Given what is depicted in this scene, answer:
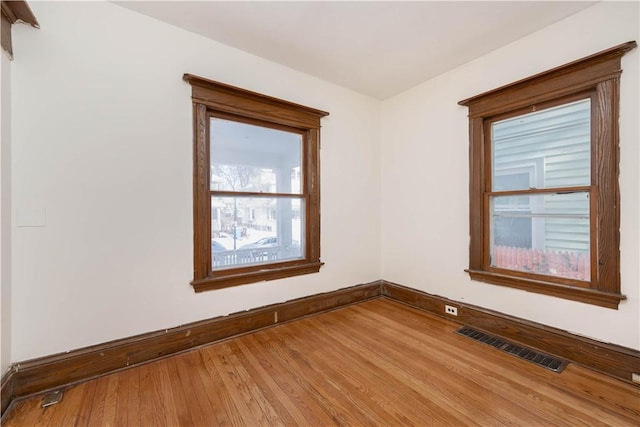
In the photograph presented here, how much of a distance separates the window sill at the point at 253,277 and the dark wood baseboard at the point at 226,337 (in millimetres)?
292

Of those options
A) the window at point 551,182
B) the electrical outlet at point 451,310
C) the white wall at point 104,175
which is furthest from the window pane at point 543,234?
the white wall at point 104,175

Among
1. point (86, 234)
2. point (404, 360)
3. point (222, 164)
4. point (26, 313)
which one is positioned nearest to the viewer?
point (26, 313)

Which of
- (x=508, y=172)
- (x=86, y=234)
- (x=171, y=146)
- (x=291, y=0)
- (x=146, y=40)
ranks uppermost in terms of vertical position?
(x=291, y=0)

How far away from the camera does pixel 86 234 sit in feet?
6.43

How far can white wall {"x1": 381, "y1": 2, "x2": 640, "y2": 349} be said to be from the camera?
1.93 m

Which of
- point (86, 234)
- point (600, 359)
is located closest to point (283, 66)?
point (86, 234)

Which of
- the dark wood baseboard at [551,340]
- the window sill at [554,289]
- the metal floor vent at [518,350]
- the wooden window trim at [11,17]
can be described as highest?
the wooden window trim at [11,17]

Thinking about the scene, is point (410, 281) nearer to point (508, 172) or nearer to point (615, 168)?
point (508, 172)

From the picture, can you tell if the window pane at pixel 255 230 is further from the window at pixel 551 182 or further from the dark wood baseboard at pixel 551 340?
the window at pixel 551 182

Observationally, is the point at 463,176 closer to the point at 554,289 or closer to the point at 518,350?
the point at 554,289

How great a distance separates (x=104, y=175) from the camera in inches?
79.3

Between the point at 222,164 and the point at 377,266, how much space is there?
2399 millimetres

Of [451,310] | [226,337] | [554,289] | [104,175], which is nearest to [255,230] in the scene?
[226,337]

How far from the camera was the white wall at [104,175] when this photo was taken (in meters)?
1.80
